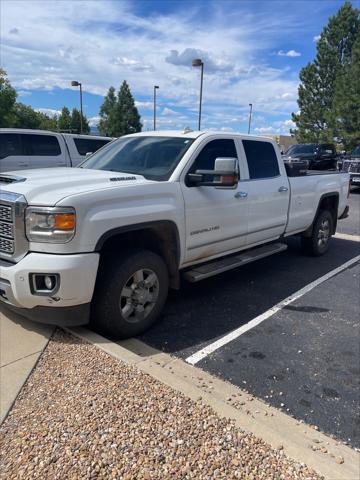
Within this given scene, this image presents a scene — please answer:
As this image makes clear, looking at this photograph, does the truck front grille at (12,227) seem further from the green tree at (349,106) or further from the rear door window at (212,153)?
the green tree at (349,106)

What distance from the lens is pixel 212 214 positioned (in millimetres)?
4316

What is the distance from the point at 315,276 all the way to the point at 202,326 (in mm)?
2483

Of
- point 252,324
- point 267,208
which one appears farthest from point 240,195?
point 252,324

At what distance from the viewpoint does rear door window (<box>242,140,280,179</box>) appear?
508 cm

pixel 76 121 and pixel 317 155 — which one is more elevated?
pixel 76 121

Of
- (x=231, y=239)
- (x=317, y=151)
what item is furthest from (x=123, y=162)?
(x=317, y=151)

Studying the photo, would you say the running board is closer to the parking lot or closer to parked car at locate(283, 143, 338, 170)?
the parking lot

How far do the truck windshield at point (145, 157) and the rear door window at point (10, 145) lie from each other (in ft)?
19.6

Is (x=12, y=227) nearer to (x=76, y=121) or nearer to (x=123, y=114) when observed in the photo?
(x=123, y=114)

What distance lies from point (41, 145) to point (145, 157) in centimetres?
699

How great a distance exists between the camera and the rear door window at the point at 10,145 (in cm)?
984

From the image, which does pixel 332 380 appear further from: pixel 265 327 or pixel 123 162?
pixel 123 162

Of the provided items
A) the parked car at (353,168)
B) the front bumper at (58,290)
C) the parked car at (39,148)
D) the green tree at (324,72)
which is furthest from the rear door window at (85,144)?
the green tree at (324,72)

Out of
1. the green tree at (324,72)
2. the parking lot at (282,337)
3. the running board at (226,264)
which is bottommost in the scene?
the parking lot at (282,337)
